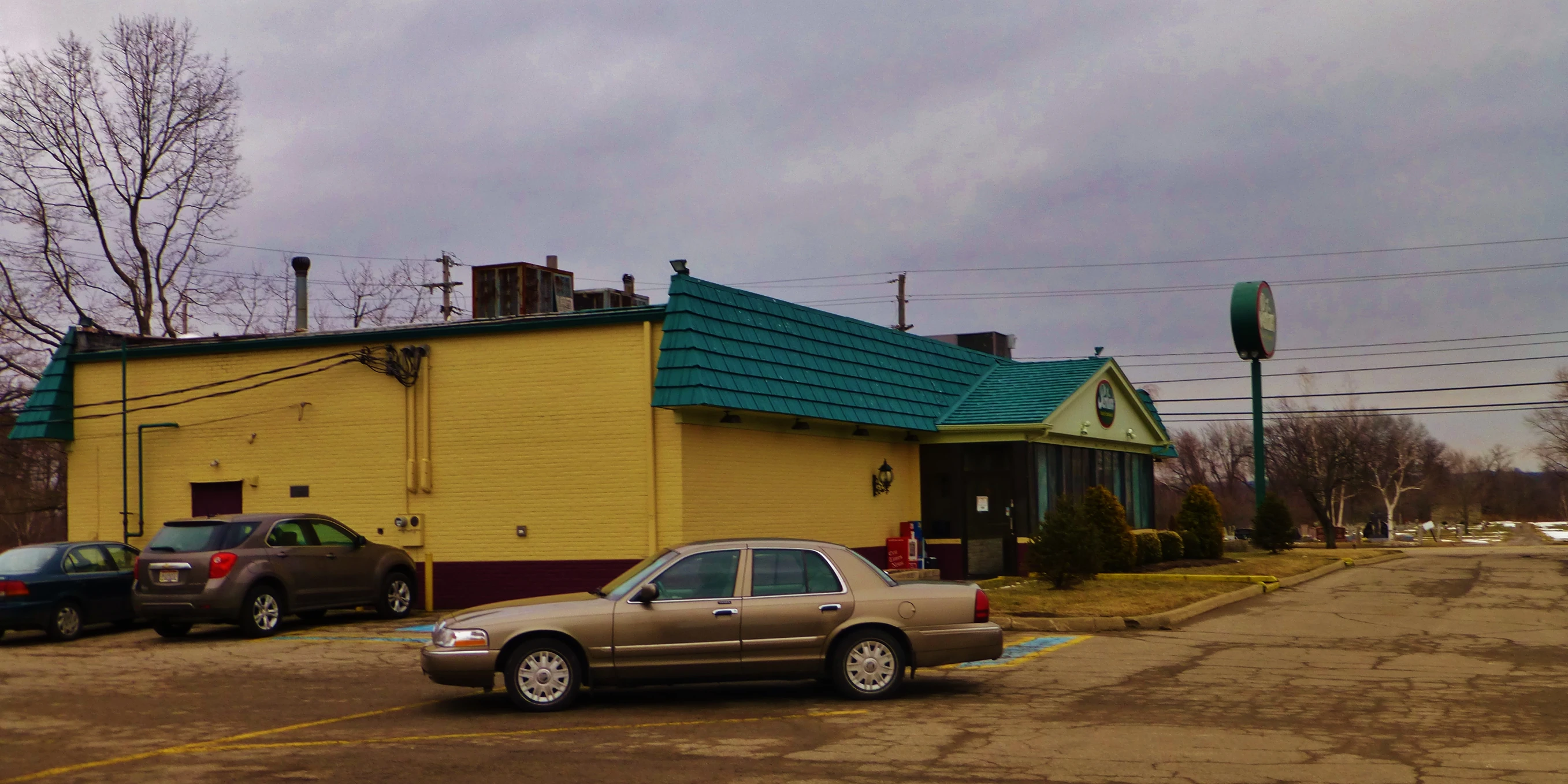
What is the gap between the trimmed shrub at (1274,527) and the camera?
34.2 meters

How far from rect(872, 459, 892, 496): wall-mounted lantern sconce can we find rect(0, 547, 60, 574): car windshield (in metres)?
13.9

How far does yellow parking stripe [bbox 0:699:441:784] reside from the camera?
8570 mm

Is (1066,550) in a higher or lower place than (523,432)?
lower

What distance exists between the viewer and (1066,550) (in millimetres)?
20703

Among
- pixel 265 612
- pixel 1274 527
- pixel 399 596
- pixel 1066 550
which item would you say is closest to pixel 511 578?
pixel 399 596

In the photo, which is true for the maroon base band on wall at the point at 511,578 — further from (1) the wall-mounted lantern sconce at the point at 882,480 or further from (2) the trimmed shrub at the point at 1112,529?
(2) the trimmed shrub at the point at 1112,529

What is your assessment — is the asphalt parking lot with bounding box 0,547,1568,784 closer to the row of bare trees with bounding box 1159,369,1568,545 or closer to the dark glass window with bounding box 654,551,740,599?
the dark glass window with bounding box 654,551,740,599

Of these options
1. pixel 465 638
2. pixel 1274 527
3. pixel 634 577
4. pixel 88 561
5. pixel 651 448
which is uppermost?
pixel 651 448

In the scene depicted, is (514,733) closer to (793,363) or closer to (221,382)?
(793,363)

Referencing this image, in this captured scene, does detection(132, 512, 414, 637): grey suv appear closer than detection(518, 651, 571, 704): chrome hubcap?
No

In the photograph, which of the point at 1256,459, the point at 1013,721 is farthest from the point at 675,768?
the point at 1256,459

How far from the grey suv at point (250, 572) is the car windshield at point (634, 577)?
7.78 m

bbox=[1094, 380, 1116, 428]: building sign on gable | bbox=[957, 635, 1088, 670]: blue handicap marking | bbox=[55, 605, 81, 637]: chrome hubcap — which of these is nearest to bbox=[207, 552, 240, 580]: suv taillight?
bbox=[55, 605, 81, 637]: chrome hubcap

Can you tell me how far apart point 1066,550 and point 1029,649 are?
224 inches
